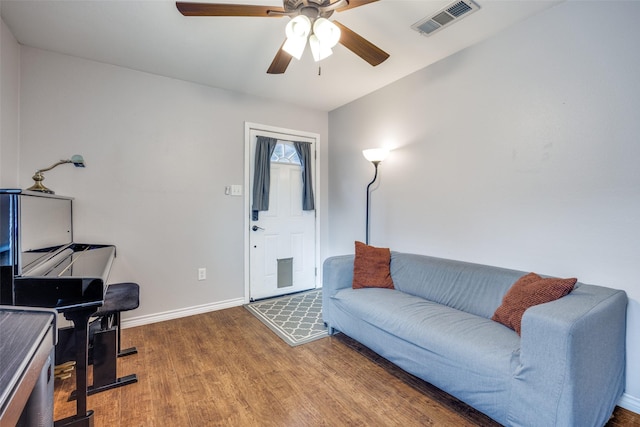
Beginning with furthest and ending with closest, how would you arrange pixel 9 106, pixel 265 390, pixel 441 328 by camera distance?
pixel 9 106 → pixel 265 390 → pixel 441 328

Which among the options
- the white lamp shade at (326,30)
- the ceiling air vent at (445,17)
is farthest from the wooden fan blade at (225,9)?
the ceiling air vent at (445,17)

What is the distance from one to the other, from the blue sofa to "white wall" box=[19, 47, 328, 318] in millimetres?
1707

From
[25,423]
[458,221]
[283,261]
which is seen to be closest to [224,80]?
[283,261]

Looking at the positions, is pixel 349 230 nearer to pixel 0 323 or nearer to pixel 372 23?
pixel 372 23

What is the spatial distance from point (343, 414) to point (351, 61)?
272cm

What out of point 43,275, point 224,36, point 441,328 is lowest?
point 441,328

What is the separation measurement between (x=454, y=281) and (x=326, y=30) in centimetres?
196

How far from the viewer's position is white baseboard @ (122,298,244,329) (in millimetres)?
2861

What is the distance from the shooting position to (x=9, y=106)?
7.23ft

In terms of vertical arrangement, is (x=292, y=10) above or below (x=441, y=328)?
above

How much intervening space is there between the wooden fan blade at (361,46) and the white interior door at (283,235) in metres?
1.93

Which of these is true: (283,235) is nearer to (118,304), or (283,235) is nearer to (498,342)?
(118,304)

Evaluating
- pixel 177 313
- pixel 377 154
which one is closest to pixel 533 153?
pixel 377 154

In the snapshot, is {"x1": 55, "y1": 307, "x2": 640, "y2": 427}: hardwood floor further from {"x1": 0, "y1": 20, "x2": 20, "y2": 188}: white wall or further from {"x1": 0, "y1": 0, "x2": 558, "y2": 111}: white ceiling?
{"x1": 0, "y1": 0, "x2": 558, "y2": 111}: white ceiling
